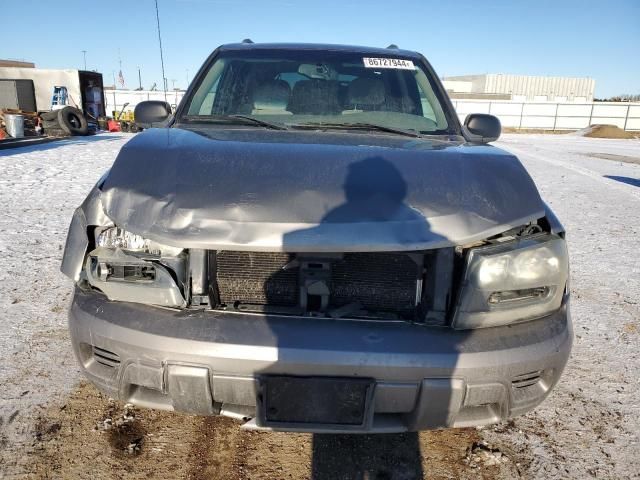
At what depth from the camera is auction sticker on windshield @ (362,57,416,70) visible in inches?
123

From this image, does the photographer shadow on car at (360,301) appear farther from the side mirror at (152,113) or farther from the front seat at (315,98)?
the side mirror at (152,113)

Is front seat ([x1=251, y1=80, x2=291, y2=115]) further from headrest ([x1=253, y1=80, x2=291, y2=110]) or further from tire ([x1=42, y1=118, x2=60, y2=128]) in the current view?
tire ([x1=42, y1=118, x2=60, y2=128])

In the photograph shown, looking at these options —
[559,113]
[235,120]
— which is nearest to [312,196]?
[235,120]

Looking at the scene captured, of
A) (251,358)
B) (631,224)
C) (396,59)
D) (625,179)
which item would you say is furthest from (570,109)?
(251,358)

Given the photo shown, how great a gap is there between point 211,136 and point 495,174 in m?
1.36

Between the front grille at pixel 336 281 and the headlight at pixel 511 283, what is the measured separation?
218mm

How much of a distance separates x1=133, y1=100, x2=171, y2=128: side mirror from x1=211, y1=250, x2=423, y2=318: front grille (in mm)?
1632

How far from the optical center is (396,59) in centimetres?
323

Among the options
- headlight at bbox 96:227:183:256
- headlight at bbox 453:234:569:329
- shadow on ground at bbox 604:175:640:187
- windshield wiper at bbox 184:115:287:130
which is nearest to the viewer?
headlight at bbox 453:234:569:329

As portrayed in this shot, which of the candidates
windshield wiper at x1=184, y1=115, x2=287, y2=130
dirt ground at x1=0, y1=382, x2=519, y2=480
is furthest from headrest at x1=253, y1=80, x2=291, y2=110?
dirt ground at x1=0, y1=382, x2=519, y2=480

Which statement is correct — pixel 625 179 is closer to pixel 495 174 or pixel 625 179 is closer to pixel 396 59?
pixel 396 59

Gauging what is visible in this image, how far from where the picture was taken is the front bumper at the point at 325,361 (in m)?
1.54

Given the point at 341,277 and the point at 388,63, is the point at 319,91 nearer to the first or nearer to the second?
the point at 388,63

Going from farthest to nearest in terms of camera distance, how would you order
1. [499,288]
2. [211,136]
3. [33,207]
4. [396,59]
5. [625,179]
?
[625,179] < [33,207] < [396,59] < [211,136] < [499,288]
